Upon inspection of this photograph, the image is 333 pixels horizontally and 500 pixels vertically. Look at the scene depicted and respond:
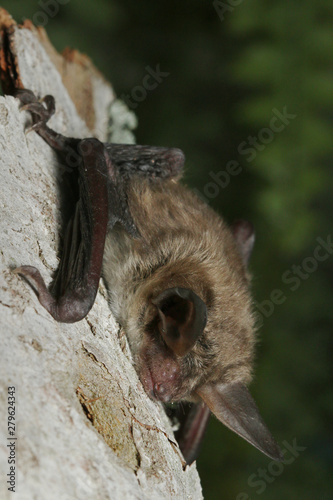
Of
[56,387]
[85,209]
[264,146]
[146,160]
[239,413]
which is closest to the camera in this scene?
[56,387]

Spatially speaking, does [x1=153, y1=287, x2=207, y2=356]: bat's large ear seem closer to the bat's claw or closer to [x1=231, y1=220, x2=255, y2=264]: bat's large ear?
the bat's claw

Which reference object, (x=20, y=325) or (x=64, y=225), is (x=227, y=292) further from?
(x=20, y=325)

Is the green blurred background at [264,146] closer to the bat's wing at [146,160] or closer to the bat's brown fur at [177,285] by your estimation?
the bat's wing at [146,160]

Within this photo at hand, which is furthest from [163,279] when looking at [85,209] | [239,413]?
[239,413]

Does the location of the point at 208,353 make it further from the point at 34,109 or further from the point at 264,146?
the point at 264,146

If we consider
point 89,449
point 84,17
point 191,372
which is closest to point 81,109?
point 84,17

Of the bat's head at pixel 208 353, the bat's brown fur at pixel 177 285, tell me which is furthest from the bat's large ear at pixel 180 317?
the bat's brown fur at pixel 177 285
